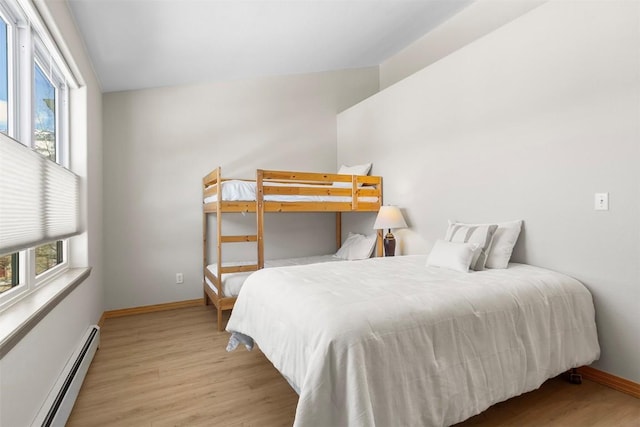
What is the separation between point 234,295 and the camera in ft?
10.2

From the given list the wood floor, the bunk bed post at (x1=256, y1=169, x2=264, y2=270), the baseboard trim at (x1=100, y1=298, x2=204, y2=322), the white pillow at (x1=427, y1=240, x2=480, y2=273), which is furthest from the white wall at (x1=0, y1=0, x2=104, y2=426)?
the white pillow at (x1=427, y1=240, x2=480, y2=273)

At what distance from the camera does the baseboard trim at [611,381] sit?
1955mm

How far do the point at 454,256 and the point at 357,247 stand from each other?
178 centimetres

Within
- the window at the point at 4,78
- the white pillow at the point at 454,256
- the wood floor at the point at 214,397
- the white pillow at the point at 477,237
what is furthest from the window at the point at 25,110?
the white pillow at the point at 477,237

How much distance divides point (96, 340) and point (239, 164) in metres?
2.33

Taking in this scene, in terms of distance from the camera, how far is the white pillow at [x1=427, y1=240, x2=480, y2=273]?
227 centimetres

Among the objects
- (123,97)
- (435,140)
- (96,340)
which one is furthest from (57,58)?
(435,140)

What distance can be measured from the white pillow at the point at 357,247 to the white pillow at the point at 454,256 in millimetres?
1405

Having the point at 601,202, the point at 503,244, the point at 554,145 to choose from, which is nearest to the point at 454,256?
the point at 503,244

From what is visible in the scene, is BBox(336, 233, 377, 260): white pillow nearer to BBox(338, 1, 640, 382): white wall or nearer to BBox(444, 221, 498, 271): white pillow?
BBox(338, 1, 640, 382): white wall

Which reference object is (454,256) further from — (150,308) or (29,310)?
(150,308)

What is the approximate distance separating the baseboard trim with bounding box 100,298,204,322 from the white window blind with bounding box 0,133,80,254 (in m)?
1.76

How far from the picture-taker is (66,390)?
172 centimetres

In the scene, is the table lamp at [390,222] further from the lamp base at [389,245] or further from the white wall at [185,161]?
the white wall at [185,161]
